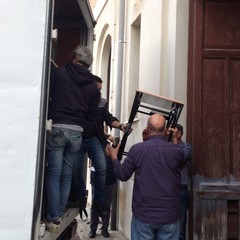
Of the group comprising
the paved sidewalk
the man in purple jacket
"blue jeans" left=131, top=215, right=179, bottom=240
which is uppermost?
the man in purple jacket

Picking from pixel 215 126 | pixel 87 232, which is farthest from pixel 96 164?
pixel 87 232

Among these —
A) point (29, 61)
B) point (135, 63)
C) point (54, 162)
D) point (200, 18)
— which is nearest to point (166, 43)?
point (200, 18)

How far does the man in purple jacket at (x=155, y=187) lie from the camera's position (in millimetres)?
3783

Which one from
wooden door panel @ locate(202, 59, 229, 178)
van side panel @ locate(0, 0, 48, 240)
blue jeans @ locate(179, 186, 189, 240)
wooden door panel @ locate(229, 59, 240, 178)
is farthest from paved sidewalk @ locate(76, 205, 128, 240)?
van side panel @ locate(0, 0, 48, 240)

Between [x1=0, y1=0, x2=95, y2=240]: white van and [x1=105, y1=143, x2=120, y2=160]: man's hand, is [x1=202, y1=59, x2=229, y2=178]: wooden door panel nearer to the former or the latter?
[x1=105, y1=143, x2=120, y2=160]: man's hand

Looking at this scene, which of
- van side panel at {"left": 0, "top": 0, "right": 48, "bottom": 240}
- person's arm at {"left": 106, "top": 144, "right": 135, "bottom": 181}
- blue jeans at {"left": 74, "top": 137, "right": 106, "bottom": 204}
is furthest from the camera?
blue jeans at {"left": 74, "top": 137, "right": 106, "bottom": 204}

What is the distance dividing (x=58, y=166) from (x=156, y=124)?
0.94 meters

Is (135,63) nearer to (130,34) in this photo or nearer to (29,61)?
(130,34)

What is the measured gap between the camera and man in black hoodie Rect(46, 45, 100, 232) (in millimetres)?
3688

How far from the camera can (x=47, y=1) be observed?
10.1ft

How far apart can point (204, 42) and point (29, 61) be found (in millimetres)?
2821

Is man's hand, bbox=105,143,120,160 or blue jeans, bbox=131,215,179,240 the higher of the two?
man's hand, bbox=105,143,120,160

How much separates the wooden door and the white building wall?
219 millimetres

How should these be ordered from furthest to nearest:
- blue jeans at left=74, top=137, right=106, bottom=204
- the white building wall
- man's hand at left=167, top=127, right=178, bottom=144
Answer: the white building wall, blue jeans at left=74, top=137, right=106, bottom=204, man's hand at left=167, top=127, right=178, bottom=144
